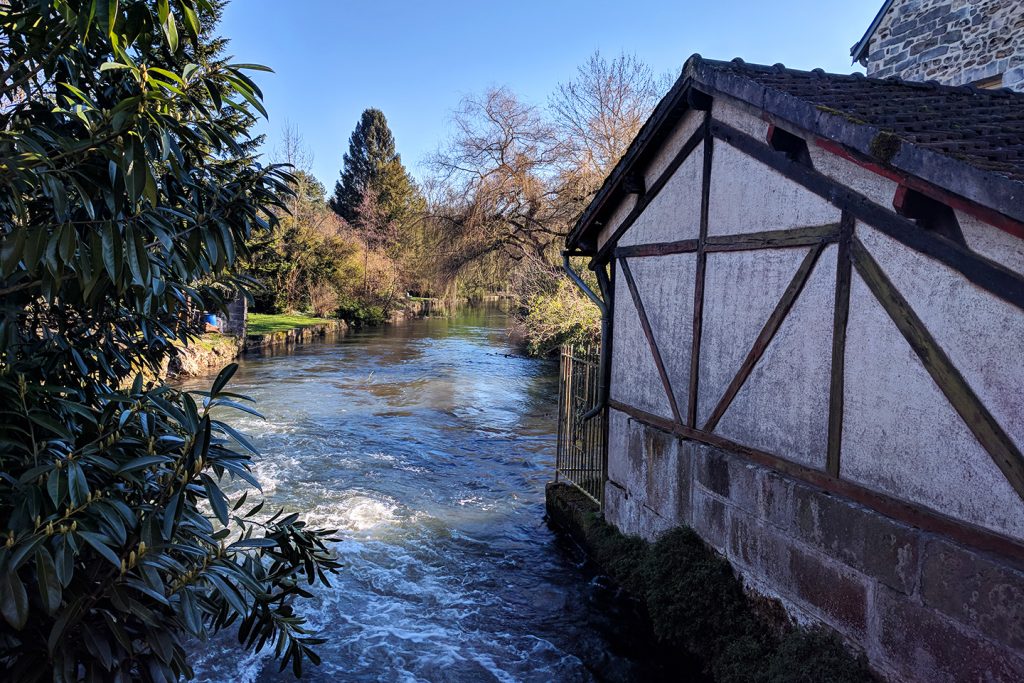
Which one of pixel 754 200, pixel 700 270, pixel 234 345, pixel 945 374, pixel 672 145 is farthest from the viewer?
pixel 234 345

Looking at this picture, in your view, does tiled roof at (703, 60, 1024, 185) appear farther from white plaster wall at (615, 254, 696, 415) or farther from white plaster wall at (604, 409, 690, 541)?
white plaster wall at (604, 409, 690, 541)

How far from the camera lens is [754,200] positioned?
15.7 feet

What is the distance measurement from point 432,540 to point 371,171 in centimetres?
5338

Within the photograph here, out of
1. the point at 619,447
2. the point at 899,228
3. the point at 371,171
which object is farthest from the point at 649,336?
the point at 371,171

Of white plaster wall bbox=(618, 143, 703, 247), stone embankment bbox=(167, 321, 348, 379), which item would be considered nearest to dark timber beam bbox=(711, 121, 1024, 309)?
white plaster wall bbox=(618, 143, 703, 247)

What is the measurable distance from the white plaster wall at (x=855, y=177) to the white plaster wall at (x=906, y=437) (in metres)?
0.46

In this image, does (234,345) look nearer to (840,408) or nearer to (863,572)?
A: (840,408)

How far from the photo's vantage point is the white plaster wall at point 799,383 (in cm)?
416

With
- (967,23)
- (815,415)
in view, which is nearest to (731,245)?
(815,415)

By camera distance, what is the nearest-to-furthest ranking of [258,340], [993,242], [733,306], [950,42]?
[993,242] → [733,306] → [950,42] → [258,340]

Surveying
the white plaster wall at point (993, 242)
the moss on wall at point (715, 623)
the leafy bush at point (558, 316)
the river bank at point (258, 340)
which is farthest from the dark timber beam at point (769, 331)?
the leafy bush at point (558, 316)

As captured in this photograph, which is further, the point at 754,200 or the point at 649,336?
the point at 649,336

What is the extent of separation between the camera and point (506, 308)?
2470cm

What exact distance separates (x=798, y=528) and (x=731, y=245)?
2.07m
